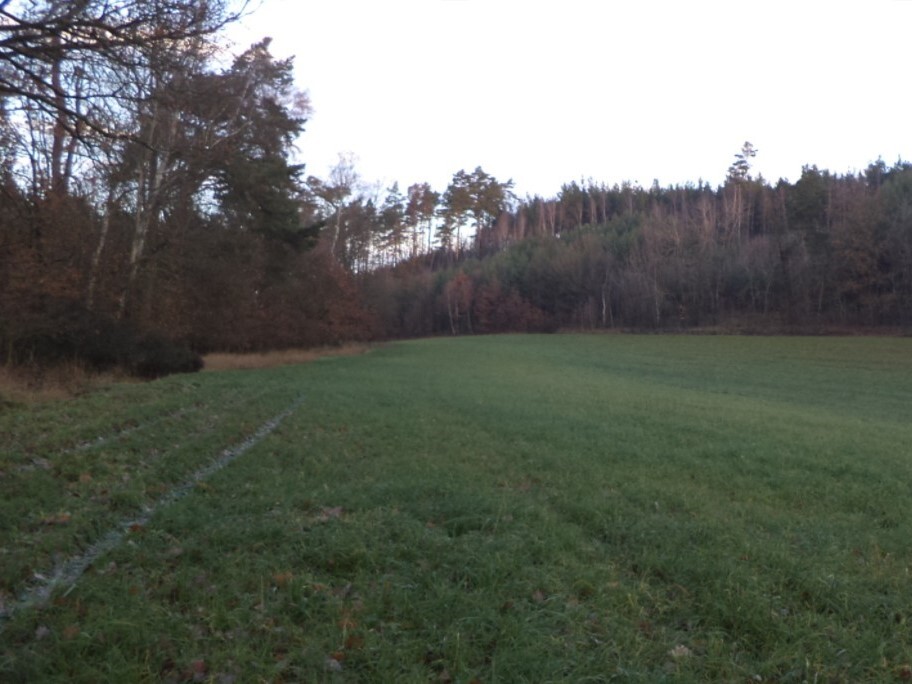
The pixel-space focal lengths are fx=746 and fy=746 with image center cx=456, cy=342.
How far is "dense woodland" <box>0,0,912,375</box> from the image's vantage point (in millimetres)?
9609

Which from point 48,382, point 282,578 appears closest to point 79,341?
point 48,382

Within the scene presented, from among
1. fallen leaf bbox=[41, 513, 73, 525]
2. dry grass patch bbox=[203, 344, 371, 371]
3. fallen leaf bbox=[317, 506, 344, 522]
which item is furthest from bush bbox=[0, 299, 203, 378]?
fallen leaf bbox=[317, 506, 344, 522]

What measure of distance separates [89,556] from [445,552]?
2.99 meters

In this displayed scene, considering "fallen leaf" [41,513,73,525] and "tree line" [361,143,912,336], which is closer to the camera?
"fallen leaf" [41,513,73,525]

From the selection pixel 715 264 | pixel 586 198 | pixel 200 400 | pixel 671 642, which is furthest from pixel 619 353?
pixel 586 198

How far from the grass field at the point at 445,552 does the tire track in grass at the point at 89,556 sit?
5cm

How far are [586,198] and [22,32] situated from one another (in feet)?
433

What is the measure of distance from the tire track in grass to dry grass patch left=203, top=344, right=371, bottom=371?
22.9 metres

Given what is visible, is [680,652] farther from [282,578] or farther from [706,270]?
[706,270]

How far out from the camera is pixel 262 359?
3834 cm

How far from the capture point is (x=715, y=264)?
7725 centimetres

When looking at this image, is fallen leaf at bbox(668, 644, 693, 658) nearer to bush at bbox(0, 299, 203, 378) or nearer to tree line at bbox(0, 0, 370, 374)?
tree line at bbox(0, 0, 370, 374)

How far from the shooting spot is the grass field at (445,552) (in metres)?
4.46

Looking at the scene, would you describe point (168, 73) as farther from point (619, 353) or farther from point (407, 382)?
point (619, 353)
